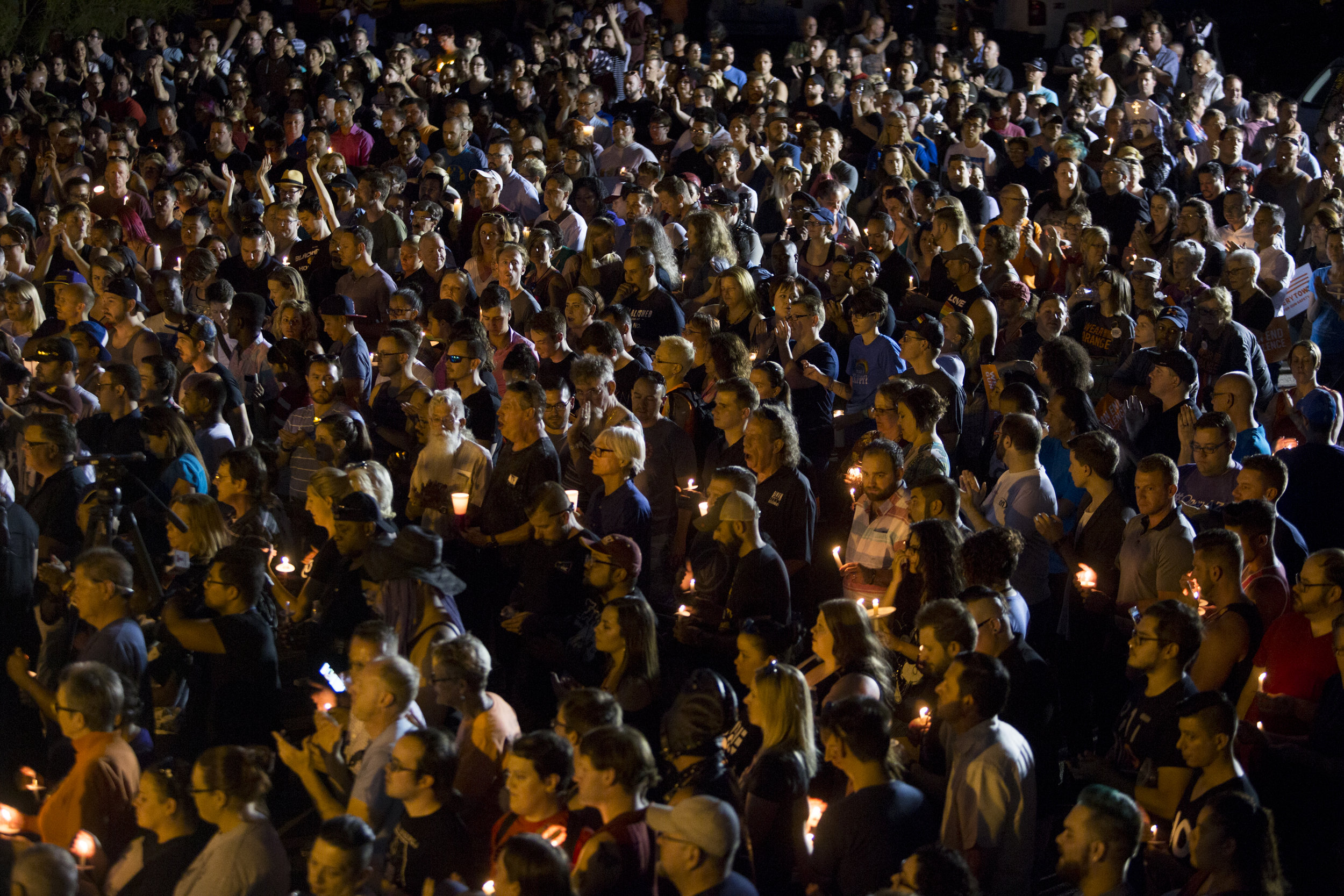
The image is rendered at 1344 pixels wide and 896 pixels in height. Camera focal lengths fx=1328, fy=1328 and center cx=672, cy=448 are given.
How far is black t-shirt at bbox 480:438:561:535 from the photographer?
20.2 ft

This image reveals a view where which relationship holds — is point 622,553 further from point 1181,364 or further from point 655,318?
point 655,318

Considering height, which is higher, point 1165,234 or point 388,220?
point 1165,234

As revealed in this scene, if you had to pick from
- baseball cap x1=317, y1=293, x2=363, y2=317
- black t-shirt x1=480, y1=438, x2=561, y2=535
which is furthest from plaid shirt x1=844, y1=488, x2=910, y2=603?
baseball cap x1=317, y1=293, x2=363, y2=317

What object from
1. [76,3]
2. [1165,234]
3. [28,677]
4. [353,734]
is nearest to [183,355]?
[28,677]

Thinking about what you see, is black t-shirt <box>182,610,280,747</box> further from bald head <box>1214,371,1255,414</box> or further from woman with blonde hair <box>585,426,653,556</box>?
bald head <box>1214,371,1255,414</box>

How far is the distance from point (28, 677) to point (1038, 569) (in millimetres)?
3961

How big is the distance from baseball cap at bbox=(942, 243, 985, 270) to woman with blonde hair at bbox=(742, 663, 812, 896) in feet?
15.8

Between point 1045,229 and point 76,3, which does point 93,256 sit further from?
point 76,3

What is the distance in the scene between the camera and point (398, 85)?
1421 centimetres

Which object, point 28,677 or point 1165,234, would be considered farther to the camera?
point 1165,234

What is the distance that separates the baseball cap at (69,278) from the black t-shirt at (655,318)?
12.0 feet

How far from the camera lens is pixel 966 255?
8.43 meters

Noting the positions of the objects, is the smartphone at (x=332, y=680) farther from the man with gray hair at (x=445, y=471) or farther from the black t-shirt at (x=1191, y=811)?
the black t-shirt at (x=1191, y=811)

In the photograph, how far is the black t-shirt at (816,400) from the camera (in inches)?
296
